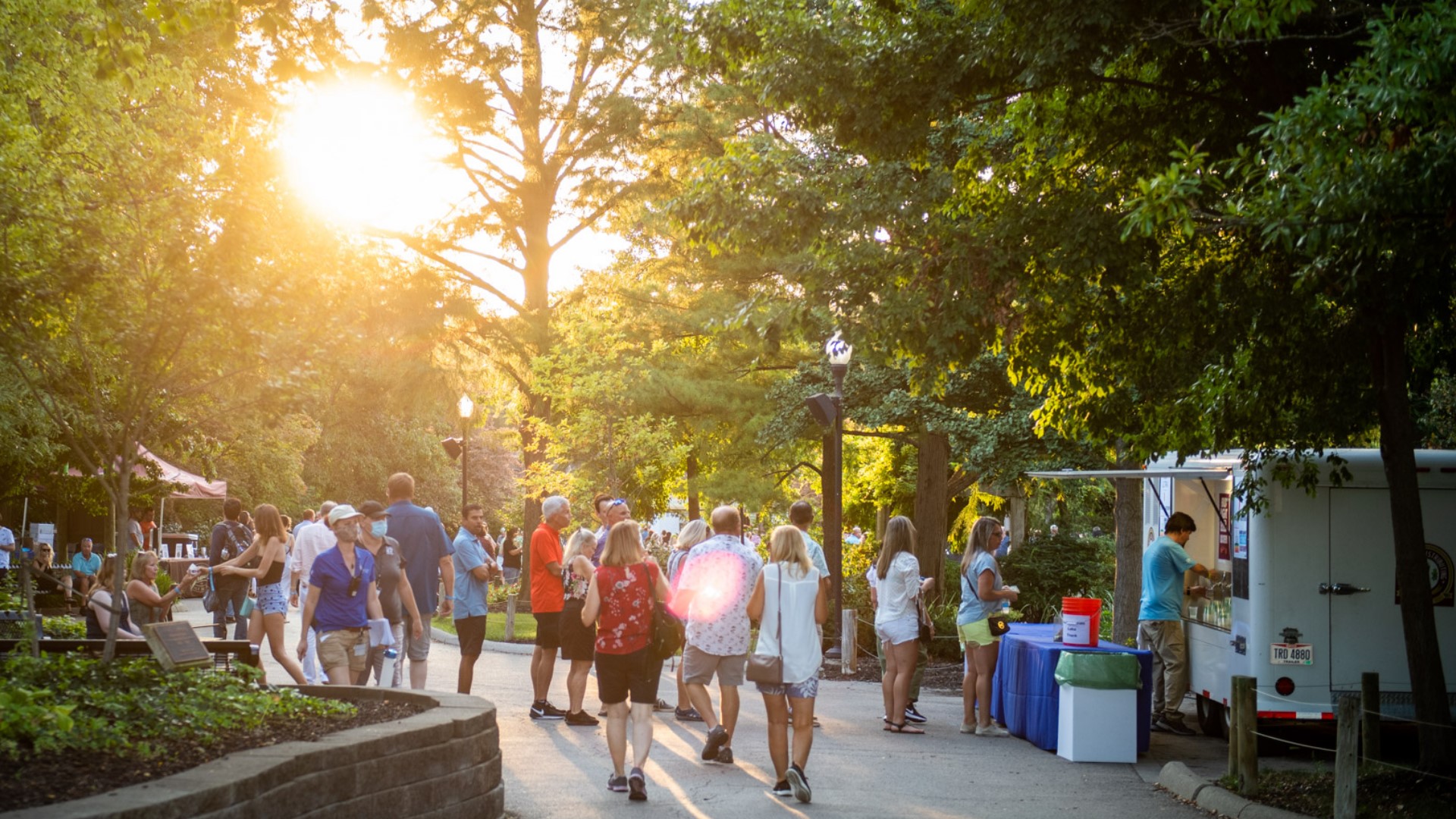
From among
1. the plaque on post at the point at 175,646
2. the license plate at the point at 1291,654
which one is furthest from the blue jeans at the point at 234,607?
the license plate at the point at 1291,654

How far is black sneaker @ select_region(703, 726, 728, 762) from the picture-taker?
10.3 metres

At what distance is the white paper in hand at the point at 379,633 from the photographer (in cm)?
1156

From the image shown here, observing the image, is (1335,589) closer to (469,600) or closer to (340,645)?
(469,600)

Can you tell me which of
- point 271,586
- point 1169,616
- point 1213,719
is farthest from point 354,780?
point 1213,719

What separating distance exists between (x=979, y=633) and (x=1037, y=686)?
2.40 ft

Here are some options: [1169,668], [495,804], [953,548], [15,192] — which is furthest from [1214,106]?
[953,548]

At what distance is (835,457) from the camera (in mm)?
17422

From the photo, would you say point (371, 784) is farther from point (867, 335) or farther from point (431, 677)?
point (431, 677)

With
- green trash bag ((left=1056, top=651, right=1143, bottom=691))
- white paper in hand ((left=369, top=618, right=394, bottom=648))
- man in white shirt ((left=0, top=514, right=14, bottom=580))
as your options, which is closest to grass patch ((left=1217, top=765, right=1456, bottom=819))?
green trash bag ((left=1056, top=651, right=1143, bottom=691))

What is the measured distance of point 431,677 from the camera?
1603cm

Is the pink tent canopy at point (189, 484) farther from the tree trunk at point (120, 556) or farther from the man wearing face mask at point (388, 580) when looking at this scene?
the tree trunk at point (120, 556)

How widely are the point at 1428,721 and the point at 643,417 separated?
1803 cm

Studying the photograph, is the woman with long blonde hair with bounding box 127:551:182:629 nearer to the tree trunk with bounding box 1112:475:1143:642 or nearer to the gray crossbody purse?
the gray crossbody purse

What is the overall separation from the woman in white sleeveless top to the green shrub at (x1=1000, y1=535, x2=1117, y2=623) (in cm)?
1406
